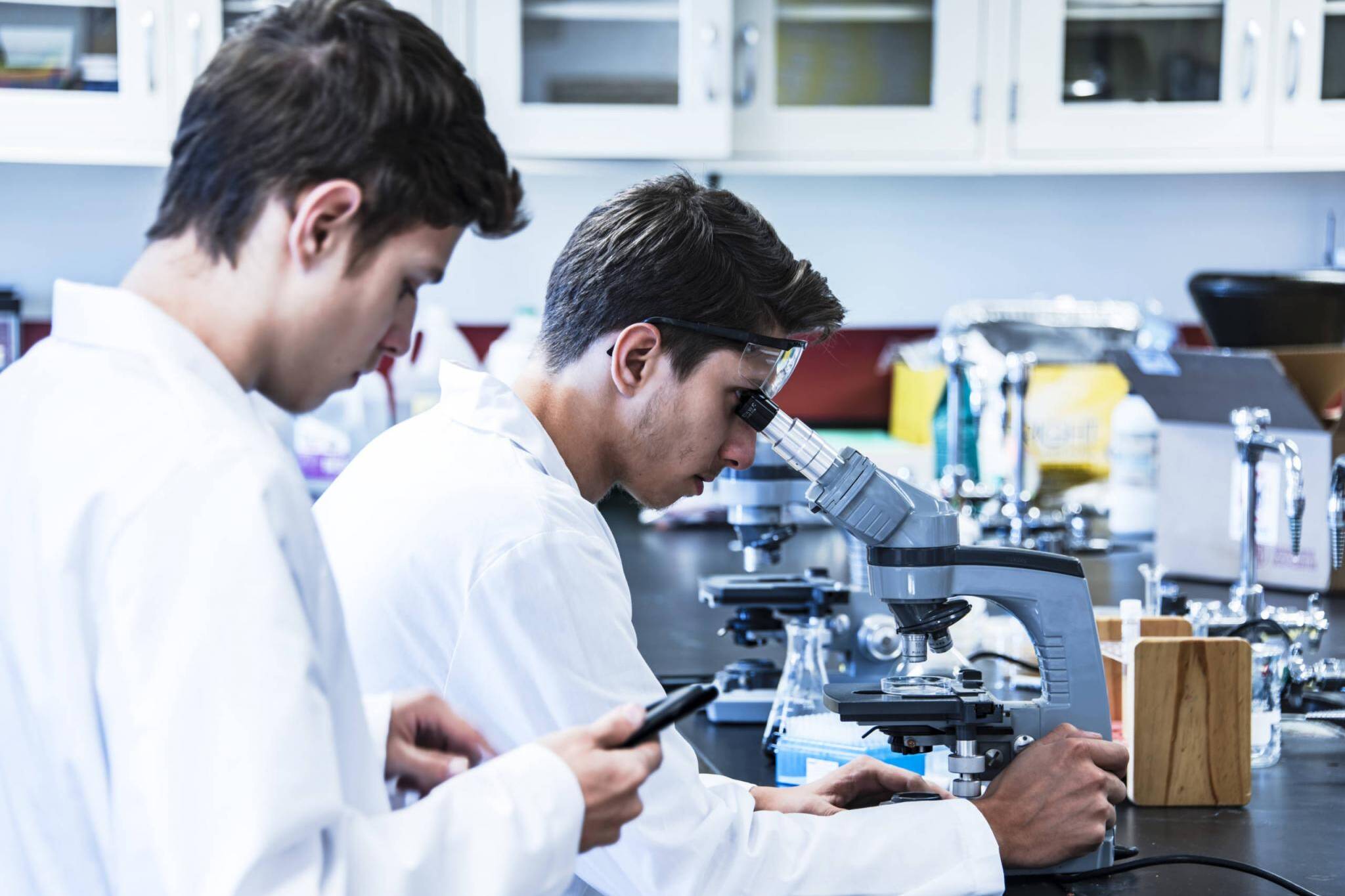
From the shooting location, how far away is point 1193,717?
1524mm

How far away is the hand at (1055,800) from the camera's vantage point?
1.32 m

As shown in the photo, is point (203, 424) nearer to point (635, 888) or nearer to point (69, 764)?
point (69, 764)

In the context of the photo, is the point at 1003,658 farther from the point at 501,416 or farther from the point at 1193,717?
the point at 501,416

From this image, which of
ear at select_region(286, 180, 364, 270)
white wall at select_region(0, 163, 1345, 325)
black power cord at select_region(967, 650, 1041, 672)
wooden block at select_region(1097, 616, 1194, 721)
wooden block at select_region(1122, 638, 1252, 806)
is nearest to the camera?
ear at select_region(286, 180, 364, 270)

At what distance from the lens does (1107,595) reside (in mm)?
2492

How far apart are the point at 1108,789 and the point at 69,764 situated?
0.94 metres

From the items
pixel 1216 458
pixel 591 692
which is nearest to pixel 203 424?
pixel 591 692

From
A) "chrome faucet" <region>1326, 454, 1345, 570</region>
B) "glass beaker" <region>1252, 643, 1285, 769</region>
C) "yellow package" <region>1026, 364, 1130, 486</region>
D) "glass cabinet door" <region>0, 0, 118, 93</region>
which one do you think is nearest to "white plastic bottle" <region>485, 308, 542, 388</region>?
"glass cabinet door" <region>0, 0, 118, 93</region>

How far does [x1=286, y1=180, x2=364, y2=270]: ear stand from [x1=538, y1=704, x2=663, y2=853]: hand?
324mm

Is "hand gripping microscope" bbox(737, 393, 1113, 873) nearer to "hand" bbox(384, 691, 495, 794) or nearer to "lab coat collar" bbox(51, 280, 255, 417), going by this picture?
"hand" bbox(384, 691, 495, 794)

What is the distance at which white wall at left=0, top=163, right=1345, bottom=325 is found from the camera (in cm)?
374

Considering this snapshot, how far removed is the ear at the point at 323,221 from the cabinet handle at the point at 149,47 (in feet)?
8.47

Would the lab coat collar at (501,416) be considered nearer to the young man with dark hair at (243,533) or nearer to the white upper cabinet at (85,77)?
the young man with dark hair at (243,533)

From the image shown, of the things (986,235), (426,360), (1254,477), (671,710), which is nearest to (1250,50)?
(986,235)
